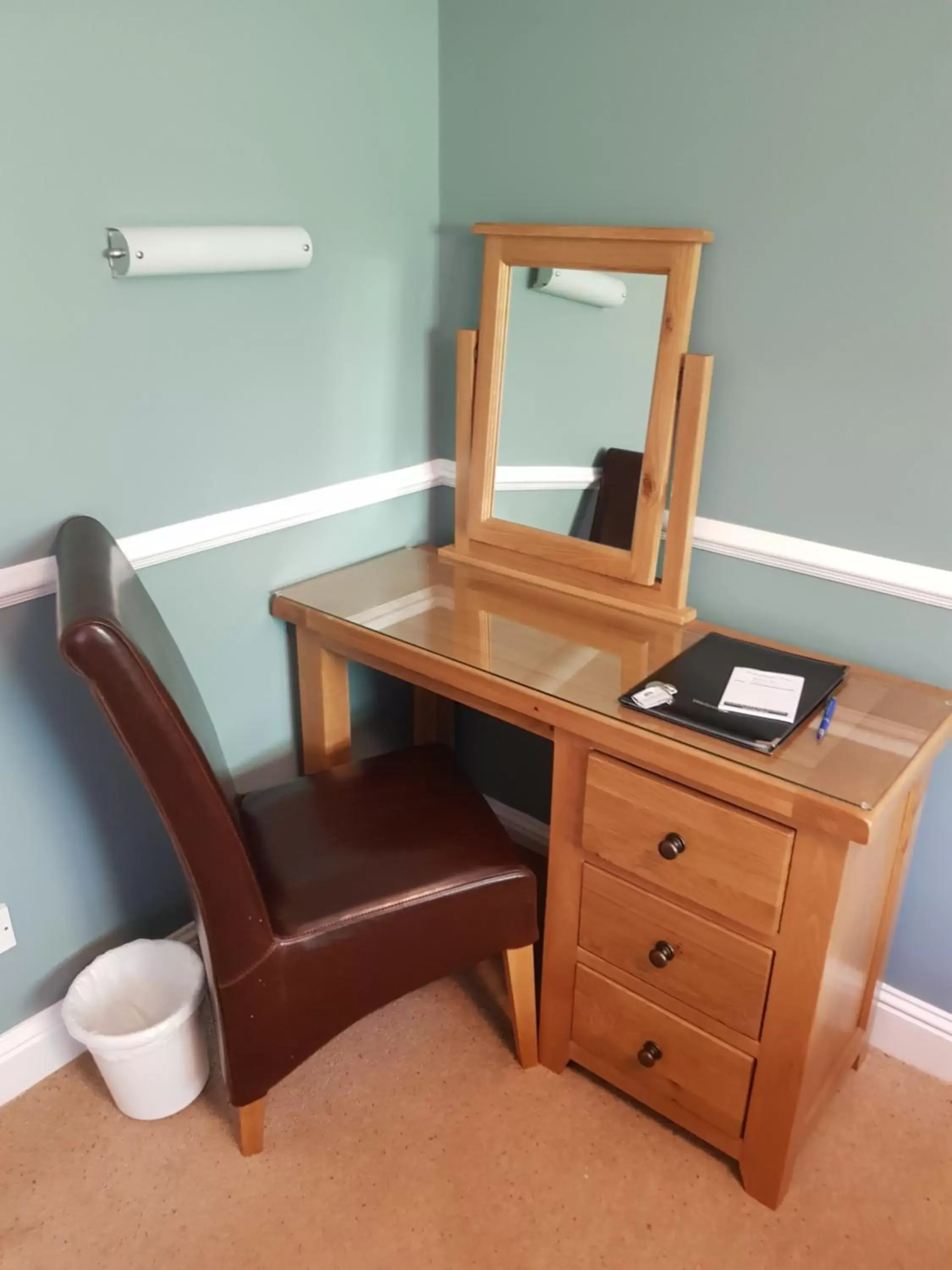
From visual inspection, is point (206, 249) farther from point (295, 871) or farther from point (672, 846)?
point (672, 846)

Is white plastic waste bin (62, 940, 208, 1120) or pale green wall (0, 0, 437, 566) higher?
pale green wall (0, 0, 437, 566)

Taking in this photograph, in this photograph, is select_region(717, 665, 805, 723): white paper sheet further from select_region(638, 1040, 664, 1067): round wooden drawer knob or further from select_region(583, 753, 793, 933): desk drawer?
select_region(638, 1040, 664, 1067): round wooden drawer knob

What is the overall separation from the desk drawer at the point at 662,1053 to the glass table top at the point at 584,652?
0.49 m

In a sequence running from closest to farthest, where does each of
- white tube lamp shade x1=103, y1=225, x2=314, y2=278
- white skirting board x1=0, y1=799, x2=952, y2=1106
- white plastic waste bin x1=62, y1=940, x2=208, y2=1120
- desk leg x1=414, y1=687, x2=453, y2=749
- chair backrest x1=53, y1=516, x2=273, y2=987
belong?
1. chair backrest x1=53, y1=516, x2=273, y2=987
2. white tube lamp shade x1=103, y1=225, x2=314, y2=278
3. white plastic waste bin x1=62, y1=940, x2=208, y2=1120
4. white skirting board x1=0, y1=799, x2=952, y2=1106
5. desk leg x1=414, y1=687, x2=453, y2=749

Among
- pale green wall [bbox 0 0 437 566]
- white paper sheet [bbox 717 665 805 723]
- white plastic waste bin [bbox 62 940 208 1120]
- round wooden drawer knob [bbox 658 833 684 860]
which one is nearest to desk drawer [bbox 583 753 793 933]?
round wooden drawer knob [bbox 658 833 684 860]

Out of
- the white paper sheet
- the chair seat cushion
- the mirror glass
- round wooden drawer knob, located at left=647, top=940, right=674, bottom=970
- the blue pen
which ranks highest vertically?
the mirror glass

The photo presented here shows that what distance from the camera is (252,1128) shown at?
1.56m

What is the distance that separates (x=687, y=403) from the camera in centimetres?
164

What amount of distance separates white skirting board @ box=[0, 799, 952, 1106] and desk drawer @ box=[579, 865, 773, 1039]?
0.51m

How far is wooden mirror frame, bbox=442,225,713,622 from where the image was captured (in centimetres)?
163

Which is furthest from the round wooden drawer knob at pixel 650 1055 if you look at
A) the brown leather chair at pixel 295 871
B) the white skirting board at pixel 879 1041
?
the white skirting board at pixel 879 1041

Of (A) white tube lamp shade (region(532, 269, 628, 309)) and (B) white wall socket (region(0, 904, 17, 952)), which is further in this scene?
(A) white tube lamp shade (region(532, 269, 628, 309))

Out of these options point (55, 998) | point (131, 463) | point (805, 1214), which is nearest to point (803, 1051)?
point (805, 1214)

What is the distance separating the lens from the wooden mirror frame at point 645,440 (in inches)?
64.1
